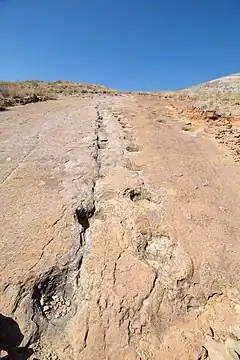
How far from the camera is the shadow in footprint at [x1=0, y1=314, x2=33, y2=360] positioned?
2057 mm

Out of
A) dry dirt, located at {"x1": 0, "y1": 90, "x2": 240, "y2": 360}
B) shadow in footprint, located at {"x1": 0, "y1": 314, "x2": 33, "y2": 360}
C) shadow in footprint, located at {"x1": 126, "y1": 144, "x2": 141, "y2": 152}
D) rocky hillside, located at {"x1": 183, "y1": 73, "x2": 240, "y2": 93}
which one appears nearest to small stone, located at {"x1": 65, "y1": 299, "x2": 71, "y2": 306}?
dry dirt, located at {"x1": 0, "y1": 90, "x2": 240, "y2": 360}

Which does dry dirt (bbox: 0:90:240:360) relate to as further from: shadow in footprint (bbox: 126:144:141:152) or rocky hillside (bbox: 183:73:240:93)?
rocky hillside (bbox: 183:73:240:93)

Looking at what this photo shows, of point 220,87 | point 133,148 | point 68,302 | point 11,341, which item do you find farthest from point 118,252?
point 220,87

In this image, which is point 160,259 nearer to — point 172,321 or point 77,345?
point 172,321

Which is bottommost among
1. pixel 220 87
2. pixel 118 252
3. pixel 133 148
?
pixel 220 87

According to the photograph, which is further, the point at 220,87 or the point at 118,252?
the point at 220,87

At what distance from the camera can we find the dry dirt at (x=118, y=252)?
230 centimetres

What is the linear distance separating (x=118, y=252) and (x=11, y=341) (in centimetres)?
117

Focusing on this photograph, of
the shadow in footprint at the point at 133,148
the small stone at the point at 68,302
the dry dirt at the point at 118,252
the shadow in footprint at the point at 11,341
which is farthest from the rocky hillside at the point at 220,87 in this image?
the shadow in footprint at the point at 11,341

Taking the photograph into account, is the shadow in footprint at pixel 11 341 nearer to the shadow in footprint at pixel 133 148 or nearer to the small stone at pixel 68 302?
the small stone at pixel 68 302

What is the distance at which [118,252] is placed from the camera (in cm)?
300

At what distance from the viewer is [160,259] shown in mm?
3006

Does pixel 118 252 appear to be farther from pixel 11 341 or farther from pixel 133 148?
pixel 133 148

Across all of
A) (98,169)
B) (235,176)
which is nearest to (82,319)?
(98,169)
